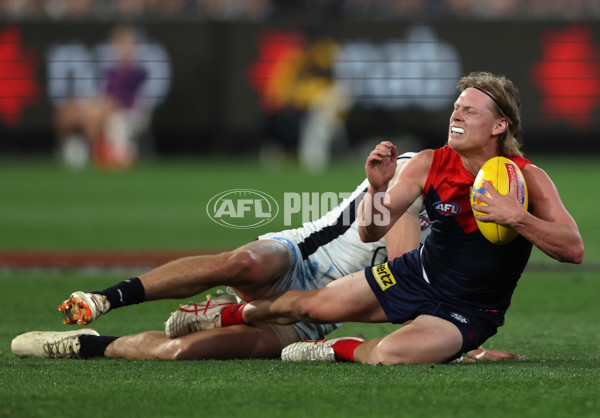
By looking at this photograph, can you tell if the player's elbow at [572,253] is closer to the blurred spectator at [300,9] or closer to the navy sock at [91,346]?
the navy sock at [91,346]

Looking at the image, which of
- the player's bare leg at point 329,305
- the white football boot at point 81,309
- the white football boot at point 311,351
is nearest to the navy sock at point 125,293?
the white football boot at point 81,309

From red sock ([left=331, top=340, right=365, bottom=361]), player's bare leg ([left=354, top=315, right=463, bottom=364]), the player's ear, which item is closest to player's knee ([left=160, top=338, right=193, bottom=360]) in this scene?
red sock ([left=331, top=340, right=365, bottom=361])

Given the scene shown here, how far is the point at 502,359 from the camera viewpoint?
5793mm

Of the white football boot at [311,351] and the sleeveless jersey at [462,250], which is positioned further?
the white football boot at [311,351]

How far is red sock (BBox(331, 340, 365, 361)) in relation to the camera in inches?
221

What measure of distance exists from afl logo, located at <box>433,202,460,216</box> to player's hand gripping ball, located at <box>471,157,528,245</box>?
0.14 metres

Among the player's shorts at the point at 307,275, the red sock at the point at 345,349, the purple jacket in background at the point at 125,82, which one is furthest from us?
the purple jacket in background at the point at 125,82

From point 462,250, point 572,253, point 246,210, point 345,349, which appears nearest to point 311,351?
A: point 345,349

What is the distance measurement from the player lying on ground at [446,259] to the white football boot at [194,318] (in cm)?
52

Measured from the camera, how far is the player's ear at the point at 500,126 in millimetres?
5504

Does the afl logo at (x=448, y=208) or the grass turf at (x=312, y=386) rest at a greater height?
the afl logo at (x=448, y=208)

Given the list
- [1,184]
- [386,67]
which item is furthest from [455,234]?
[386,67]

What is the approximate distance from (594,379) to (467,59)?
1728 cm

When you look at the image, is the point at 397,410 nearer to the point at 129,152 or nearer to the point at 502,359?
the point at 502,359
